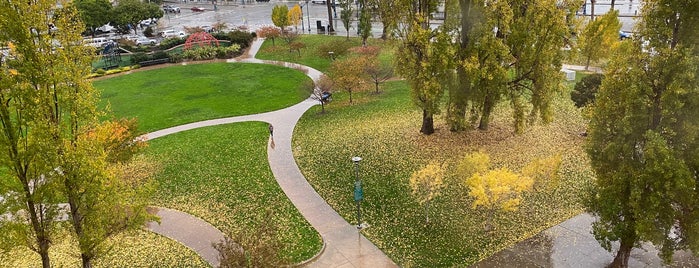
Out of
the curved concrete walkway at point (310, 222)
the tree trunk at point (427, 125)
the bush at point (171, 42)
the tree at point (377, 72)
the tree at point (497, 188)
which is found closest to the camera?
the tree at point (497, 188)

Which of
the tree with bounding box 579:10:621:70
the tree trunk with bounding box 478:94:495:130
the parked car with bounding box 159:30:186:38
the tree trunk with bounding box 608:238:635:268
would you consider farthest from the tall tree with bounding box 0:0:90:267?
the parked car with bounding box 159:30:186:38

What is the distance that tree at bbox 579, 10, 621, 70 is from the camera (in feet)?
120

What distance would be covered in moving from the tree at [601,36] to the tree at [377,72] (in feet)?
45.5

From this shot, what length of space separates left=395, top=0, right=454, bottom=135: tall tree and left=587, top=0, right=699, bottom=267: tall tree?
35.1 feet

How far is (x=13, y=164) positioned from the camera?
1211 centimetres

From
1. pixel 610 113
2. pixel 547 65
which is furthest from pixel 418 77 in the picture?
pixel 610 113

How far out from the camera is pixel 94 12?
190ft

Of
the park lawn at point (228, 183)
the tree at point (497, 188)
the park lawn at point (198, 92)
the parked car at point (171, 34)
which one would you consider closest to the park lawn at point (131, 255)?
the park lawn at point (228, 183)

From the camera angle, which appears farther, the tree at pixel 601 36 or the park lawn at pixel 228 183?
the tree at pixel 601 36

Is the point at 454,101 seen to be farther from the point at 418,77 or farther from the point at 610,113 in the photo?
the point at 610,113

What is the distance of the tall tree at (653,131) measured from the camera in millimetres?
12750

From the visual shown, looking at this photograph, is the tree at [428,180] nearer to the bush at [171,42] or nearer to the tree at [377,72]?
the tree at [377,72]

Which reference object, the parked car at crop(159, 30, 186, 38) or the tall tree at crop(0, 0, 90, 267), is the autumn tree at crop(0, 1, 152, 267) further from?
the parked car at crop(159, 30, 186, 38)

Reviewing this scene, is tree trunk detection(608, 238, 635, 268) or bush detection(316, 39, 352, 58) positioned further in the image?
bush detection(316, 39, 352, 58)
